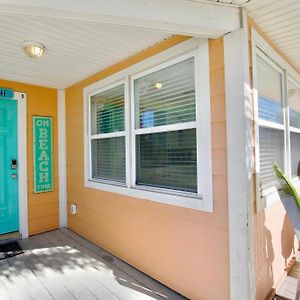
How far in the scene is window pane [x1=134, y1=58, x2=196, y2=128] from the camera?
224 cm

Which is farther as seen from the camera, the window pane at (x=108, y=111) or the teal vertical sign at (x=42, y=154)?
the teal vertical sign at (x=42, y=154)

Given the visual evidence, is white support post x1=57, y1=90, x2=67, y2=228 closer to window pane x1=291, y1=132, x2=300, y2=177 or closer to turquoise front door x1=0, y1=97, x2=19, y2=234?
turquoise front door x1=0, y1=97, x2=19, y2=234

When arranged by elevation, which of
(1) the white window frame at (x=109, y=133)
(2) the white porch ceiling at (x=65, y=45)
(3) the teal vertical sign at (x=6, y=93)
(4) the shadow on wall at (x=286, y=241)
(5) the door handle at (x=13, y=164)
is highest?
(2) the white porch ceiling at (x=65, y=45)

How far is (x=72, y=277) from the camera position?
8.21 ft

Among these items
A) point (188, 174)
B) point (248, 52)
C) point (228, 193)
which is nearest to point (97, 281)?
point (188, 174)

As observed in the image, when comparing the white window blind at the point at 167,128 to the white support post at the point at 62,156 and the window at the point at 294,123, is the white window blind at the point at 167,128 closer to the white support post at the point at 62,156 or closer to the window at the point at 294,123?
the window at the point at 294,123

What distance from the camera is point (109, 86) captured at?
3.19m

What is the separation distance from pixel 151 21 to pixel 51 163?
3303mm

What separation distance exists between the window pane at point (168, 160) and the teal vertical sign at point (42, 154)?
2102 millimetres

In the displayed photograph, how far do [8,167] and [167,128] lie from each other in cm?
279

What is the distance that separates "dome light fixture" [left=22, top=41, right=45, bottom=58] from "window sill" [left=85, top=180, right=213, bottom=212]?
1802 mm

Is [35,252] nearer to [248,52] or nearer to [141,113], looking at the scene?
[141,113]

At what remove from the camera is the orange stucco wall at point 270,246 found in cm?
198

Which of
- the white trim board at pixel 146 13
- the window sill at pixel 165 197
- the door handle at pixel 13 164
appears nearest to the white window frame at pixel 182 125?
the window sill at pixel 165 197
